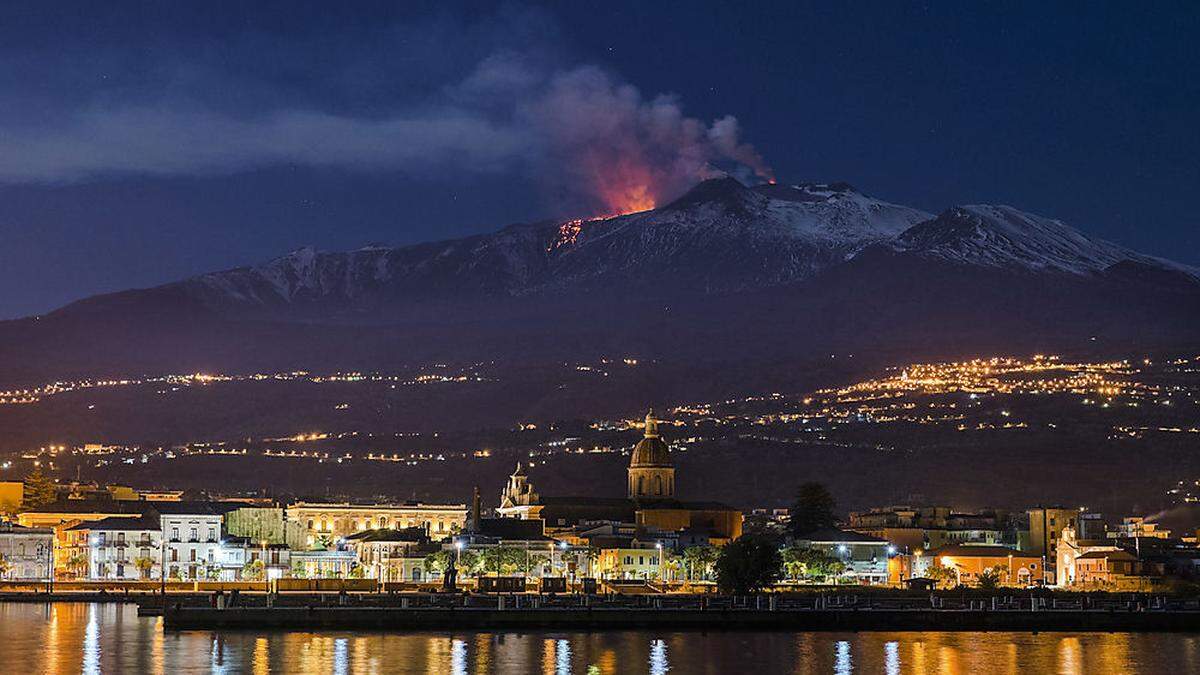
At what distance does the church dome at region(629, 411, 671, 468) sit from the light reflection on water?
61.9 metres

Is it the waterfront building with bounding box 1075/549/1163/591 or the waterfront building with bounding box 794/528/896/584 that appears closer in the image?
the waterfront building with bounding box 1075/549/1163/591

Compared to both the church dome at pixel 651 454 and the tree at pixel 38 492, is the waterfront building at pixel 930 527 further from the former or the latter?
the tree at pixel 38 492

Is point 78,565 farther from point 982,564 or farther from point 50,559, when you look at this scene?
point 982,564

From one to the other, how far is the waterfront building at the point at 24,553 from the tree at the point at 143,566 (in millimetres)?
4725

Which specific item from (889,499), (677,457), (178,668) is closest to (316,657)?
(178,668)

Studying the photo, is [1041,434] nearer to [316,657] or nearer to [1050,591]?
[1050,591]

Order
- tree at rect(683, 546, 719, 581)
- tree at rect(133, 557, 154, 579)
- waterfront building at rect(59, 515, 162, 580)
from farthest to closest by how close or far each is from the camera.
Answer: tree at rect(133, 557, 154, 579) < waterfront building at rect(59, 515, 162, 580) < tree at rect(683, 546, 719, 581)

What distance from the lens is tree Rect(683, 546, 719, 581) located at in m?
111

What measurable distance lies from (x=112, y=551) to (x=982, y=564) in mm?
48511

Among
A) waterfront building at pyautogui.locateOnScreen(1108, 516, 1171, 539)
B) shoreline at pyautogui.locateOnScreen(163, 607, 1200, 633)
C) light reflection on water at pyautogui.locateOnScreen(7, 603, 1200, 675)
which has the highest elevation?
waterfront building at pyautogui.locateOnScreen(1108, 516, 1171, 539)

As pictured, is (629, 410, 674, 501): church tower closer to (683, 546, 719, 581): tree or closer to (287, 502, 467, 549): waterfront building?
(287, 502, 467, 549): waterfront building

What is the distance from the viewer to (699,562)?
112 m

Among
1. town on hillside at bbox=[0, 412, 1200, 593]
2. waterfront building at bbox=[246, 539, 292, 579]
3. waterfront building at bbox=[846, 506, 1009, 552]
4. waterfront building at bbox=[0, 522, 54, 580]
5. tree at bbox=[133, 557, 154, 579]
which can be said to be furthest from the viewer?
waterfront building at bbox=[846, 506, 1009, 552]

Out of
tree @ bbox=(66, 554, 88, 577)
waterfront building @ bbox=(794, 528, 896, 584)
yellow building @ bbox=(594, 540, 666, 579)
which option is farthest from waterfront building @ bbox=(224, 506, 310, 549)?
waterfront building @ bbox=(794, 528, 896, 584)
